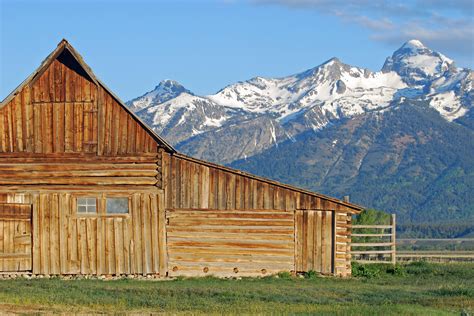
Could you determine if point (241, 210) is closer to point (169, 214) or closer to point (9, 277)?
point (169, 214)

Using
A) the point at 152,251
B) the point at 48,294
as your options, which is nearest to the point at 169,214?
the point at 152,251

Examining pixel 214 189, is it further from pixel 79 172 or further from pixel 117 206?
pixel 79 172

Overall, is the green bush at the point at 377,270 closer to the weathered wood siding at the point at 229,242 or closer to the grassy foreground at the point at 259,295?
the grassy foreground at the point at 259,295

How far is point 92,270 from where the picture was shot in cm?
4669

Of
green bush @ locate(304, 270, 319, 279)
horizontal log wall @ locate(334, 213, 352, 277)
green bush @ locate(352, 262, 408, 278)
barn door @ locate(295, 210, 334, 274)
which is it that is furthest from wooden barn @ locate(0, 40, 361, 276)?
green bush @ locate(352, 262, 408, 278)

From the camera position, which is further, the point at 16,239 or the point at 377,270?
the point at 377,270

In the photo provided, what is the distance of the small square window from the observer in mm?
46875

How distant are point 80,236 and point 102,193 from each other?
1.81 metres

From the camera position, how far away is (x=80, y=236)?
46.7 metres

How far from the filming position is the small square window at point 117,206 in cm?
4688

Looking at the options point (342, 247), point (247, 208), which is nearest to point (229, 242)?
point (247, 208)

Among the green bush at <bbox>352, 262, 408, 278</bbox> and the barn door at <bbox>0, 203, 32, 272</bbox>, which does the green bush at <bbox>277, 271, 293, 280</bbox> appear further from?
the barn door at <bbox>0, 203, 32, 272</bbox>

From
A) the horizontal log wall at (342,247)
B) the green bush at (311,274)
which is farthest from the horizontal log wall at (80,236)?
the horizontal log wall at (342,247)

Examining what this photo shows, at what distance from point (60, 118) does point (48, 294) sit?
10842 mm
